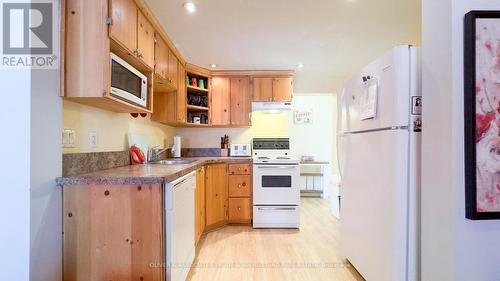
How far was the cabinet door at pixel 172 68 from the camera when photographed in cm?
272

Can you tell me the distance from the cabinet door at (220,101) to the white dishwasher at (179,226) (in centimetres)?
166

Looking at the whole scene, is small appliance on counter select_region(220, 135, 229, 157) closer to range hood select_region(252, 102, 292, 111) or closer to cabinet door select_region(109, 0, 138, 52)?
range hood select_region(252, 102, 292, 111)

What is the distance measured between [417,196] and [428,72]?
0.75m

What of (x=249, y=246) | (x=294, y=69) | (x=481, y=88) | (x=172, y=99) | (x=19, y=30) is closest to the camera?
(x=481, y=88)

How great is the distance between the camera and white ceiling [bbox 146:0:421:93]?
2008 mm

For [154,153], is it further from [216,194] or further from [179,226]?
[179,226]

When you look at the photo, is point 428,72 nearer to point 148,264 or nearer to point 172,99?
point 148,264

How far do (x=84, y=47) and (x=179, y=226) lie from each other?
1300 millimetres

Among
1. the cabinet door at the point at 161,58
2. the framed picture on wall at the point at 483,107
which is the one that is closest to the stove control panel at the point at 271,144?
the cabinet door at the point at 161,58

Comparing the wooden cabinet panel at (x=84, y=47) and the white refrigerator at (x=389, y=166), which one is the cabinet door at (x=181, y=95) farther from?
the white refrigerator at (x=389, y=166)

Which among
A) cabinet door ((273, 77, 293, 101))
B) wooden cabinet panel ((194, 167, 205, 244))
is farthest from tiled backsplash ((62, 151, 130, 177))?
cabinet door ((273, 77, 293, 101))

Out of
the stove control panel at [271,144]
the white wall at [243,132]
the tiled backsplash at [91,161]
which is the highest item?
the white wall at [243,132]

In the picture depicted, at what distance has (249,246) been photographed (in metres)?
2.69

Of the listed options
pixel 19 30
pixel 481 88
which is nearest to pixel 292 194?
pixel 481 88
